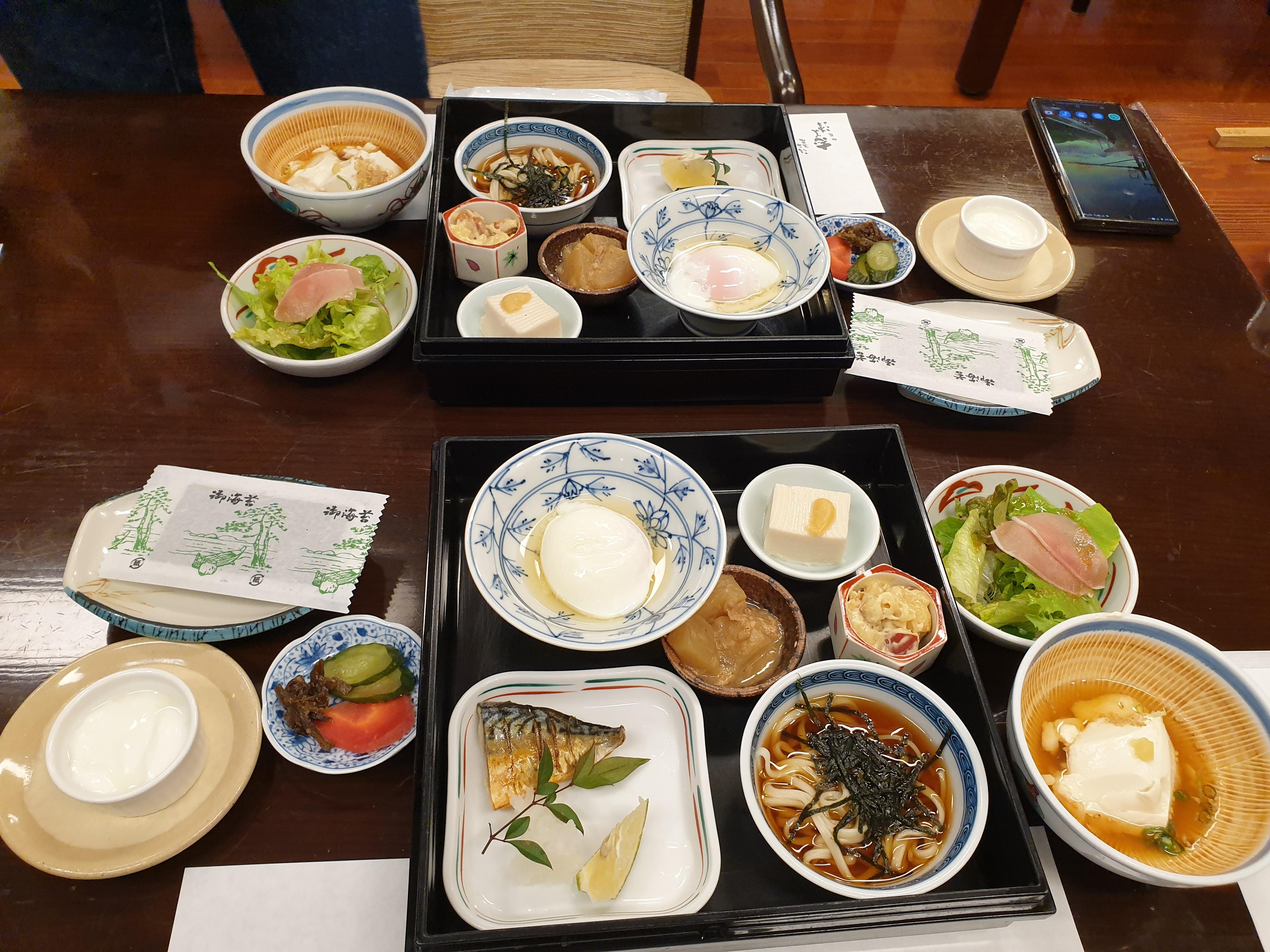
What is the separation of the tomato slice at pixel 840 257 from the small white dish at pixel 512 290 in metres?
0.67

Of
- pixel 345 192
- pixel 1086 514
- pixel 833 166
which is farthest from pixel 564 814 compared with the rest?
pixel 833 166

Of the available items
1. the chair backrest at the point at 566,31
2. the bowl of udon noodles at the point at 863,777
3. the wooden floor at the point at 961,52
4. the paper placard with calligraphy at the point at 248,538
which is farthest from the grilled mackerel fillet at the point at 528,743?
the wooden floor at the point at 961,52

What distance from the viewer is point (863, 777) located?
47.1 inches

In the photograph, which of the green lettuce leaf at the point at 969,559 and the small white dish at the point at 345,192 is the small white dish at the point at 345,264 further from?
the green lettuce leaf at the point at 969,559

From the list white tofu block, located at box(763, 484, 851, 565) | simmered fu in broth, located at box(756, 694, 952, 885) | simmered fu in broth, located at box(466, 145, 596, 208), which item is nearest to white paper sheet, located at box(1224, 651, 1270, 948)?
simmered fu in broth, located at box(756, 694, 952, 885)

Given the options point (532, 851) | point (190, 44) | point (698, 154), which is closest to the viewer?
point (532, 851)

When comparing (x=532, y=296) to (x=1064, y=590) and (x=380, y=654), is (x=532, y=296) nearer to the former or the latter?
(x=380, y=654)

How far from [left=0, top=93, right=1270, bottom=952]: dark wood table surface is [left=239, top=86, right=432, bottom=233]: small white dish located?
0.33 ft

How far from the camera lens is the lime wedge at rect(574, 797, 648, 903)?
1.09 m

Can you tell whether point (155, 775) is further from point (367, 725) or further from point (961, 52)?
point (961, 52)

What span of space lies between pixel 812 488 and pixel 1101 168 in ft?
5.22

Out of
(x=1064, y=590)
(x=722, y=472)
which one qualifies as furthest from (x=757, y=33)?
(x=1064, y=590)

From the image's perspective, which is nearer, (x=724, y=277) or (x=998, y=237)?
(x=724, y=277)

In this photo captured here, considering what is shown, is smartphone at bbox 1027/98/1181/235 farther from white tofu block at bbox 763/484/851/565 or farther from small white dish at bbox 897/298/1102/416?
white tofu block at bbox 763/484/851/565
